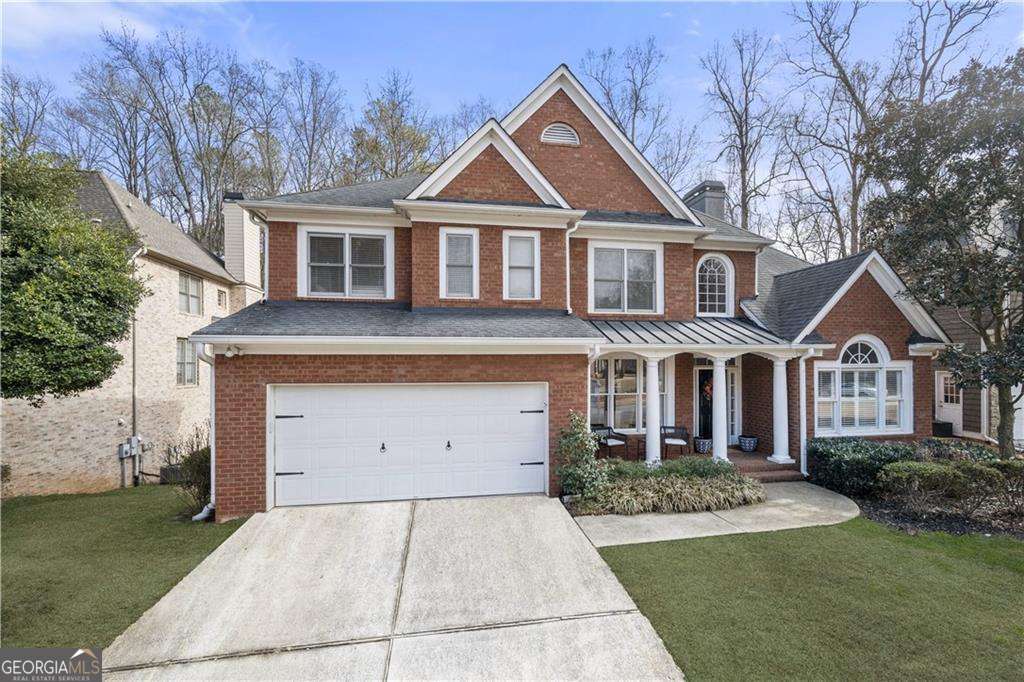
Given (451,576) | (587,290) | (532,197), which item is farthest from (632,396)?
(451,576)

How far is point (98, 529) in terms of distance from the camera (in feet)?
25.0

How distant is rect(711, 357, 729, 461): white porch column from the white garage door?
4296 mm

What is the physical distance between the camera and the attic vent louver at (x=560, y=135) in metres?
11.6

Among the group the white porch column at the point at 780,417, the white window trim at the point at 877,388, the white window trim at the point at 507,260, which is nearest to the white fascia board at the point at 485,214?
the white window trim at the point at 507,260

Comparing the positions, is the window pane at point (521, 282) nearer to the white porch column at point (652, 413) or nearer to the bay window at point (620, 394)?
the bay window at point (620, 394)

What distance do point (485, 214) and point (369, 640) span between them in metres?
7.72

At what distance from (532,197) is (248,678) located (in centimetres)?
909

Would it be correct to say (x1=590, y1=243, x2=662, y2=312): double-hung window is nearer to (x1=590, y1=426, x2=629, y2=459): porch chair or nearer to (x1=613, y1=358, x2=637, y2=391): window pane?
(x1=613, y1=358, x2=637, y2=391): window pane

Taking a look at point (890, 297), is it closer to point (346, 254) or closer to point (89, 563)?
point (346, 254)

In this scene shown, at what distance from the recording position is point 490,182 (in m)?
9.77

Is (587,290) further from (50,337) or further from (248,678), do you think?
(50,337)

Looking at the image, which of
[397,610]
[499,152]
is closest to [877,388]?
[499,152]

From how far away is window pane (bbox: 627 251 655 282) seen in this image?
11.4 meters

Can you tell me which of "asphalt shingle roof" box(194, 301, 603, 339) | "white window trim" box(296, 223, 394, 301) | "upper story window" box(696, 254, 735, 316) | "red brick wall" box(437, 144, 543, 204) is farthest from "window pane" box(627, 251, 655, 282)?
"white window trim" box(296, 223, 394, 301)
